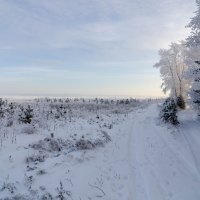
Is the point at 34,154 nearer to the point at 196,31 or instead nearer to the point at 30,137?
the point at 30,137

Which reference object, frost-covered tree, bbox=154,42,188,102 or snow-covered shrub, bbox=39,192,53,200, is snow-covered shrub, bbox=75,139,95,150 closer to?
snow-covered shrub, bbox=39,192,53,200

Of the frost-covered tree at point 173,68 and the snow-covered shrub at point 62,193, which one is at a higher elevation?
the frost-covered tree at point 173,68

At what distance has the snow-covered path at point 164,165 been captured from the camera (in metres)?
9.94

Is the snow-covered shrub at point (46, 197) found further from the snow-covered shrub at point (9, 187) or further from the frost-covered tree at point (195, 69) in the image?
the frost-covered tree at point (195, 69)

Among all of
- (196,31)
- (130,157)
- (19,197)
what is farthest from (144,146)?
(196,31)

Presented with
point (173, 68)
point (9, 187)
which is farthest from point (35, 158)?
point (173, 68)

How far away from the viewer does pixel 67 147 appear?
1436 centimetres

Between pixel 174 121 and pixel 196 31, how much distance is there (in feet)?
24.9

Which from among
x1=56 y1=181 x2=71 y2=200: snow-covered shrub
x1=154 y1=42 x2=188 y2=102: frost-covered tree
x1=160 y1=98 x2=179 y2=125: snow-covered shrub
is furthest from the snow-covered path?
x1=154 y1=42 x2=188 y2=102: frost-covered tree

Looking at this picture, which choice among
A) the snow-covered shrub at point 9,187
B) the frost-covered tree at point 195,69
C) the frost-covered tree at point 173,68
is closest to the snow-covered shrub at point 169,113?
the frost-covered tree at point 195,69

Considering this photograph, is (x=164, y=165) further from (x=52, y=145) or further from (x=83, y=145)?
(x=52, y=145)

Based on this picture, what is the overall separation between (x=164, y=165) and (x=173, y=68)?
45890 millimetres

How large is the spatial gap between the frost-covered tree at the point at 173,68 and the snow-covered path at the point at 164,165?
118 feet

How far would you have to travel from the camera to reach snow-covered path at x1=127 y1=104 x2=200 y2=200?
9938mm
